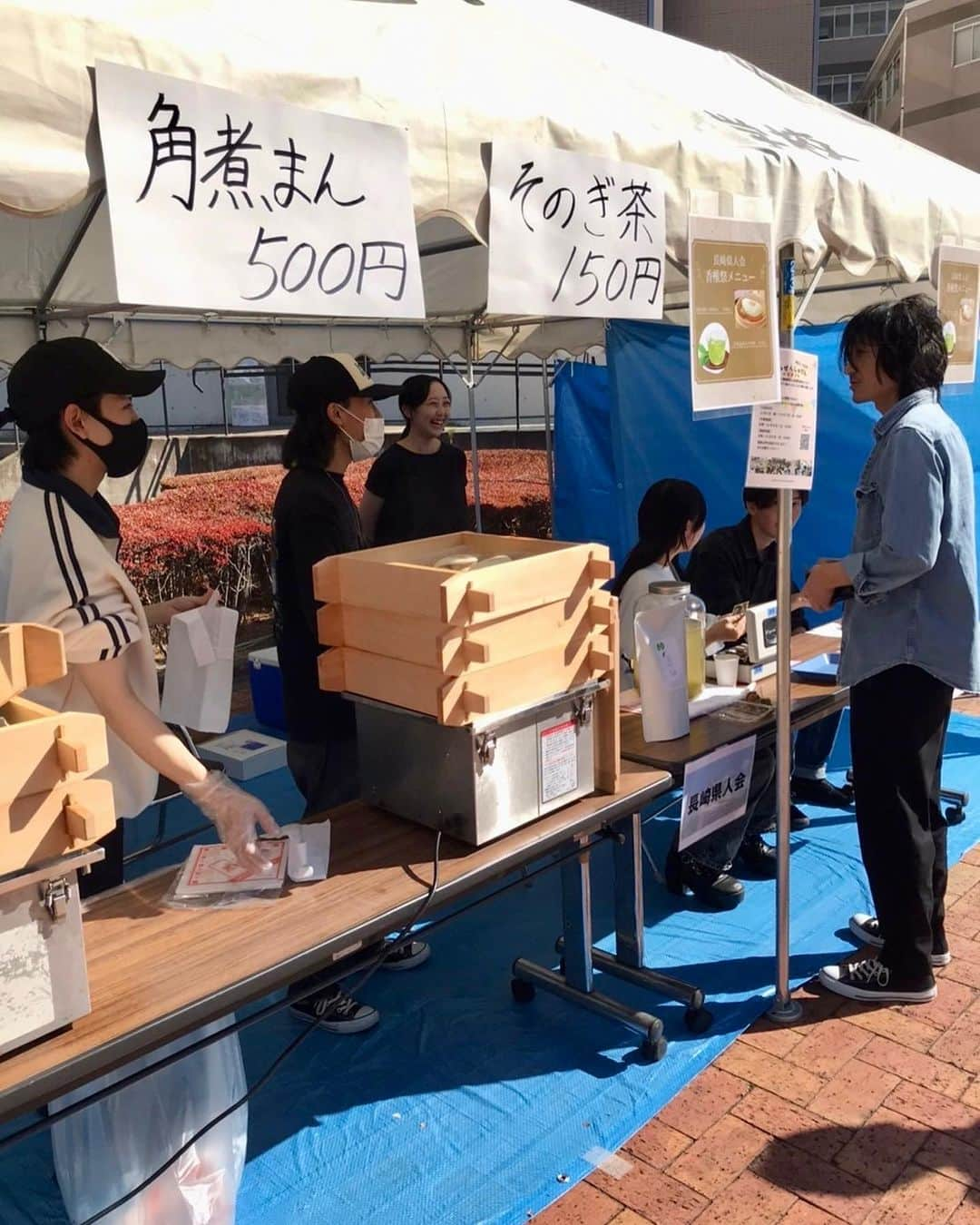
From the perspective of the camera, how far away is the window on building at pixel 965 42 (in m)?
24.3

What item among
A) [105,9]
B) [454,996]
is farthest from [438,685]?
[454,996]

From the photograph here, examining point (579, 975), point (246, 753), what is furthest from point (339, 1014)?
point (246, 753)

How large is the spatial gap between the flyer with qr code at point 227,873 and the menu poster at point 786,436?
54.9 inches

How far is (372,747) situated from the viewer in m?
2.03

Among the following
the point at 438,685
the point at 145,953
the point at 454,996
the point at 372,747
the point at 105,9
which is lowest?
the point at 454,996

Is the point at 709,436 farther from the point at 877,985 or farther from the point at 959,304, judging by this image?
the point at 877,985

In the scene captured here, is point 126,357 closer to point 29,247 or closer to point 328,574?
point 29,247

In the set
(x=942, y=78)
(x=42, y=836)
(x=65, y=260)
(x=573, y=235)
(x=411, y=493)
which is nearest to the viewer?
(x=42, y=836)

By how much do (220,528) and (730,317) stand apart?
670 centimetres

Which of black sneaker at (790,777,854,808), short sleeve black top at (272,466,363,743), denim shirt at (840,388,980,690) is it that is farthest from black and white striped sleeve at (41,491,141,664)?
black sneaker at (790,777,854,808)

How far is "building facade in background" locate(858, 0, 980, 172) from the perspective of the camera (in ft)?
80.6

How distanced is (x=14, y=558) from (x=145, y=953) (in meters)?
0.68

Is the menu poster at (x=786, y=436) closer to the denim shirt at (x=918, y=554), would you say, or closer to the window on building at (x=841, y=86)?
the denim shirt at (x=918, y=554)

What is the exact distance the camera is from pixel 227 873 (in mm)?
1734
